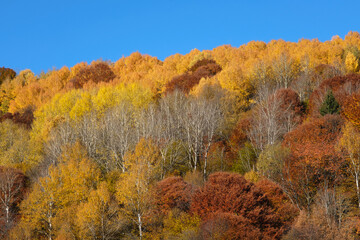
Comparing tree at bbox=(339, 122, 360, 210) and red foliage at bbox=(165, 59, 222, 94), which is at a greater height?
red foliage at bbox=(165, 59, 222, 94)

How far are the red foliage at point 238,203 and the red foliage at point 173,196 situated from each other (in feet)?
5.31

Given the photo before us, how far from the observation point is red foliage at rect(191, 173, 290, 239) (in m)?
32.4

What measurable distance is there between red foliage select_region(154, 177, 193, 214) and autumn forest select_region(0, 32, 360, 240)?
0.12 meters

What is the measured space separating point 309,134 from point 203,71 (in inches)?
1778

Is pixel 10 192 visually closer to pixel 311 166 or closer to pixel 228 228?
pixel 228 228

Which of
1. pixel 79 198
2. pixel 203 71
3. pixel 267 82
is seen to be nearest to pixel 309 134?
pixel 79 198

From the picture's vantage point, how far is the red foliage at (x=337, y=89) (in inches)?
1981

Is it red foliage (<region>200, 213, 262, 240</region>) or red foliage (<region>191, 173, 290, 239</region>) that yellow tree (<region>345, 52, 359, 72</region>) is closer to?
red foliage (<region>191, 173, 290, 239</region>)

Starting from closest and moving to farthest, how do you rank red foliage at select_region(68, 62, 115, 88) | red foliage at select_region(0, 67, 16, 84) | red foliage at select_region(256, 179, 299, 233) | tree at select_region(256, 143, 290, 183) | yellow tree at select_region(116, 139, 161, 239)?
red foliage at select_region(256, 179, 299, 233), yellow tree at select_region(116, 139, 161, 239), tree at select_region(256, 143, 290, 183), red foliage at select_region(68, 62, 115, 88), red foliage at select_region(0, 67, 16, 84)

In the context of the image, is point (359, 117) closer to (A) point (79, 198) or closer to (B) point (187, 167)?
(B) point (187, 167)

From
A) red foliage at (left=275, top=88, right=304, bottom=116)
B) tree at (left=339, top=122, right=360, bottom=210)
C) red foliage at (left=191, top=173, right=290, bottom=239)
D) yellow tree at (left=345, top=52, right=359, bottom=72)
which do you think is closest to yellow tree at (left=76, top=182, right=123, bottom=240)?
red foliage at (left=191, top=173, right=290, bottom=239)

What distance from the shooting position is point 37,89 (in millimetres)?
94625

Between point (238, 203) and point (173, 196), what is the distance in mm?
6567

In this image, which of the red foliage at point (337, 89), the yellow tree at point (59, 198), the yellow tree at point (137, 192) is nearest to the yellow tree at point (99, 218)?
the yellow tree at point (137, 192)
